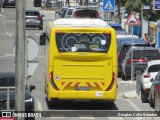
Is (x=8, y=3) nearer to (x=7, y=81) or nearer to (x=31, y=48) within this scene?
(x=7, y=81)

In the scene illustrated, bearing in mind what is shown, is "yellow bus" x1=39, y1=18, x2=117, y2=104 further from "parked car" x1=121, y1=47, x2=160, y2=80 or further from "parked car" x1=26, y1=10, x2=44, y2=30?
"parked car" x1=26, y1=10, x2=44, y2=30

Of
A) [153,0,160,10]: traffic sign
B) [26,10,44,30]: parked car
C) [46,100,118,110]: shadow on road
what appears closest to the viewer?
[46,100,118,110]: shadow on road

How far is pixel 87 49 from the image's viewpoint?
2494cm

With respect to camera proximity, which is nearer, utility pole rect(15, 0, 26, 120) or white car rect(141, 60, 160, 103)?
utility pole rect(15, 0, 26, 120)

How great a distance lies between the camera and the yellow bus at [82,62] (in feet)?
81.6

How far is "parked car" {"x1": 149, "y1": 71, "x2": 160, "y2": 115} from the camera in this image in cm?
2364

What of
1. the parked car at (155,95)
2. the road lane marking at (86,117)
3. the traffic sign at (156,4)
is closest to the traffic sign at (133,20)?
the traffic sign at (156,4)

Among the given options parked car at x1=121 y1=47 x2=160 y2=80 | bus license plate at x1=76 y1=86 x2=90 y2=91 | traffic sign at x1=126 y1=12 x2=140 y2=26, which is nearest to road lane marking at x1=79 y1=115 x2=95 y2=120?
bus license plate at x1=76 y1=86 x2=90 y2=91

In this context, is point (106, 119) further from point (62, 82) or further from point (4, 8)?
point (4, 8)

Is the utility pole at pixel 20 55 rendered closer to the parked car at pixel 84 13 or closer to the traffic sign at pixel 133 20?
the traffic sign at pixel 133 20

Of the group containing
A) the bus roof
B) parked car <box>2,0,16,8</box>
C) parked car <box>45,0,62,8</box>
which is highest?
the bus roof

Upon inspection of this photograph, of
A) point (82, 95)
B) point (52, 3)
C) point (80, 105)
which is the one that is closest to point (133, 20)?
point (80, 105)

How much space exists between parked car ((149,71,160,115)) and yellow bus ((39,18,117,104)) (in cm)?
128

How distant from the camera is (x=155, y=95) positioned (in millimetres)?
24406
